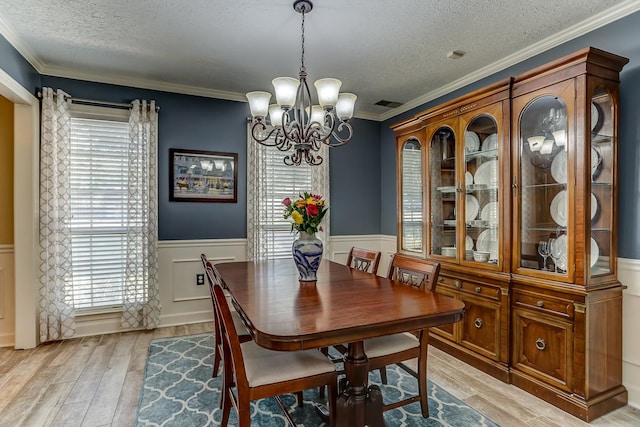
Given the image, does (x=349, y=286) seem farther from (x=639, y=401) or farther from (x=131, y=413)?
(x=639, y=401)

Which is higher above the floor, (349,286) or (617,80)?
(617,80)

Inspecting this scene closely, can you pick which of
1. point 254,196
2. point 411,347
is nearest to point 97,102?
point 254,196

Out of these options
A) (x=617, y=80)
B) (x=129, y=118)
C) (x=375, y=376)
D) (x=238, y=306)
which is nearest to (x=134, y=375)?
(x=238, y=306)

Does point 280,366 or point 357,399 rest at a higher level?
point 280,366

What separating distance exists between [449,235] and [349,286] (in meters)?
1.48

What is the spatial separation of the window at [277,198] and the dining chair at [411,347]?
7.10 feet

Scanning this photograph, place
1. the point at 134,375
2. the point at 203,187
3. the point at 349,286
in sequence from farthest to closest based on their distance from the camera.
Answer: the point at 203,187 < the point at 134,375 < the point at 349,286

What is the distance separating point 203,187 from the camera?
3.96 metres

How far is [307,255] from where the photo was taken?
2340 mm

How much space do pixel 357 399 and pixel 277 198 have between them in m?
2.91

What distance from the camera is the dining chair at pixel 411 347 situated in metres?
1.99

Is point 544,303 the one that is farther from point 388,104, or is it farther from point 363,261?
point 388,104

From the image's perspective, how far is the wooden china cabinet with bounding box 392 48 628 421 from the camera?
218 centimetres

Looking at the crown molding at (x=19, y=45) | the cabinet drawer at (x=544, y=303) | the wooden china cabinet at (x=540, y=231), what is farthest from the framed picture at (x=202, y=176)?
the cabinet drawer at (x=544, y=303)
